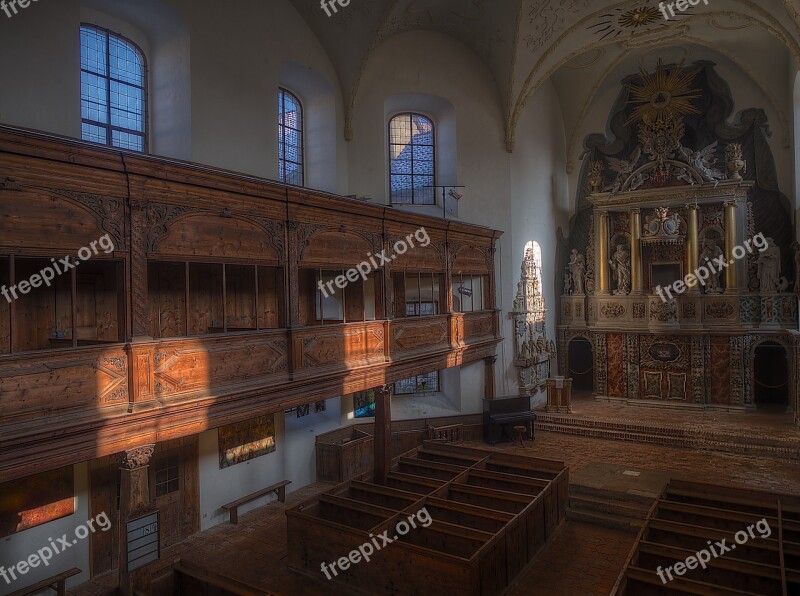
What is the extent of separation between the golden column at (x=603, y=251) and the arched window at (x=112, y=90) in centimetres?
1536

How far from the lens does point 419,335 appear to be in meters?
13.1

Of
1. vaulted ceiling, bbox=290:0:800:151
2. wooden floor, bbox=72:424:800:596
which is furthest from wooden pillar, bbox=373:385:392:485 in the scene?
vaulted ceiling, bbox=290:0:800:151

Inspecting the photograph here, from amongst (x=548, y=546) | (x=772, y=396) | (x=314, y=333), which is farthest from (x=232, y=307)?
(x=772, y=396)

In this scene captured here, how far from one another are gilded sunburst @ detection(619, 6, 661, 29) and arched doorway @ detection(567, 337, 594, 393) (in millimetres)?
10925

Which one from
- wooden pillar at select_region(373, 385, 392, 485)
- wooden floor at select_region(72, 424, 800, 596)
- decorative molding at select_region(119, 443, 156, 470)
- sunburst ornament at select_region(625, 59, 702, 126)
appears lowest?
wooden floor at select_region(72, 424, 800, 596)

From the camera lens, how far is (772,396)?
19.3 metres

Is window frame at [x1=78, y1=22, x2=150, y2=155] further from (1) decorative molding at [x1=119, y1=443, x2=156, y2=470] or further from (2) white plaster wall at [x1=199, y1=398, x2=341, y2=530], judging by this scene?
(2) white plaster wall at [x1=199, y1=398, x2=341, y2=530]

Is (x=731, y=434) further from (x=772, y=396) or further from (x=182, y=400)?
(x=182, y=400)

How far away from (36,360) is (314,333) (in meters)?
4.47

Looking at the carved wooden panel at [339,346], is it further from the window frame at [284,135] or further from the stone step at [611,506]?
the stone step at [611,506]

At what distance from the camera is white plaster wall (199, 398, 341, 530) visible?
1159 centimetres

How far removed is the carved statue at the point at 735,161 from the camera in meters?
18.3

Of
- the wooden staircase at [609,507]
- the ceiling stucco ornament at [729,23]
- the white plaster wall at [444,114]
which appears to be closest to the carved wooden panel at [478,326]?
the white plaster wall at [444,114]

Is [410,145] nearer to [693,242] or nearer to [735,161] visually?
[693,242]
